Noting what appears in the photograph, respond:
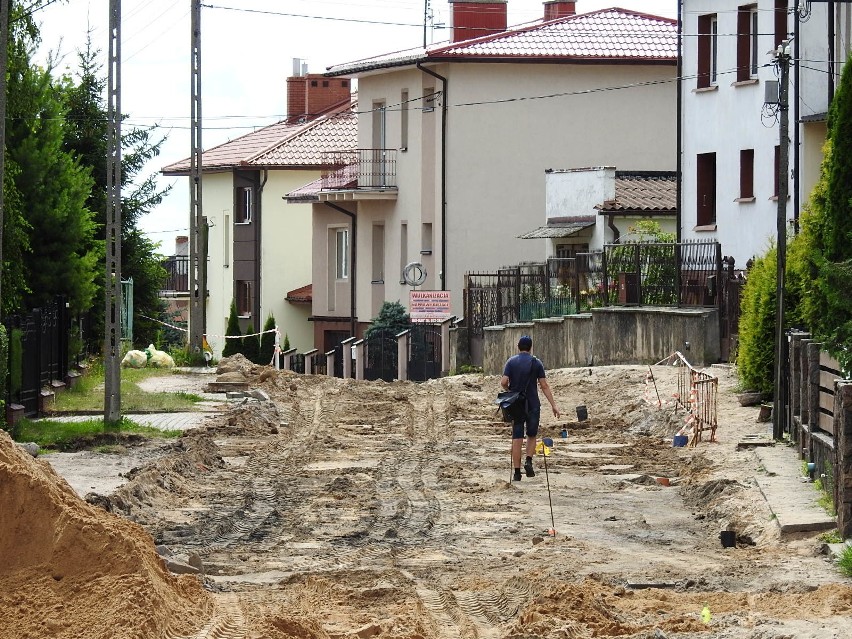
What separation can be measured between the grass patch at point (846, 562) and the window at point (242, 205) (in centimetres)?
4662

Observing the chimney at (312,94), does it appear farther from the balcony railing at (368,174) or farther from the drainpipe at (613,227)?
the drainpipe at (613,227)

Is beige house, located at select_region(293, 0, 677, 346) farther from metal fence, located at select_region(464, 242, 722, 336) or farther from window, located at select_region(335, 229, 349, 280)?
metal fence, located at select_region(464, 242, 722, 336)

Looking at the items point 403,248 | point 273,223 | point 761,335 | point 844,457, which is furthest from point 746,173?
point 273,223

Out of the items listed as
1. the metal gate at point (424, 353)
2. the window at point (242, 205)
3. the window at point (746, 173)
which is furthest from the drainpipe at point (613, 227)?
the window at point (242, 205)

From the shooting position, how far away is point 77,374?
2866cm

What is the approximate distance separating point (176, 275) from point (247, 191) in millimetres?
15456

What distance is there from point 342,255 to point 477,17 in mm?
9127

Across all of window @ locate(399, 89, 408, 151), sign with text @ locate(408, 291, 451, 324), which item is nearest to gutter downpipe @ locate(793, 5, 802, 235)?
sign with text @ locate(408, 291, 451, 324)

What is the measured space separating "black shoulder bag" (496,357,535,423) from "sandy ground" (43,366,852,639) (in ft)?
2.79

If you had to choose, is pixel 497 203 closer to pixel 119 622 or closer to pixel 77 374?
pixel 77 374

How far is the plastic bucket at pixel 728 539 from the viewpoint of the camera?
12.8m

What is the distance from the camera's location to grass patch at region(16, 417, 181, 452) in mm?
19484

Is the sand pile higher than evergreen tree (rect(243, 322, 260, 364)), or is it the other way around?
the sand pile

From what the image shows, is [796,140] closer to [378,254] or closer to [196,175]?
[196,175]
